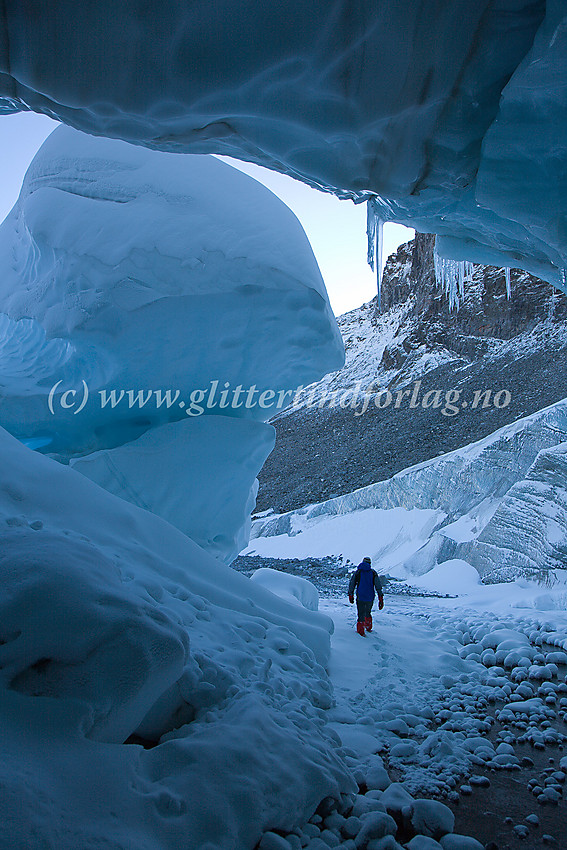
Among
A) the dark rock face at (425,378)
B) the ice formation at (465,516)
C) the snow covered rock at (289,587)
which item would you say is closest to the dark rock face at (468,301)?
the dark rock face at (425,378)

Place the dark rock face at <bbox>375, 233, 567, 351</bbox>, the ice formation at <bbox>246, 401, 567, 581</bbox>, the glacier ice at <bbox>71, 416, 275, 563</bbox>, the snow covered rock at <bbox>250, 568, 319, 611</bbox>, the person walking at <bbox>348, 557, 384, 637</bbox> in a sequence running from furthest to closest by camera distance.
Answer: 1. the dark rock face at <bbox>375, 233, 567, 351</bbox>
2. the ice formation at <bbox>246, 401, 567, 581</bbox>
3. the snow covered rock at <bbox>250, 568, 319, 611</bbox>
4. the glacier ice at <bbox>71, 416, 275, 563</bbox>
5. the person walking at <bbox>348, 557, 384, 637</bbox>

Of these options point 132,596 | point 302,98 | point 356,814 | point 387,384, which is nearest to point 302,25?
point 302,98

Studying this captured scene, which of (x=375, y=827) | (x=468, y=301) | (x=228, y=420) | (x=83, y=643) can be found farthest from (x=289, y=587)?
(x=468, y=301)

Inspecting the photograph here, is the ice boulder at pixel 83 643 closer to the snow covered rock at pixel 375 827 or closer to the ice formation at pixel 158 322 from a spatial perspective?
the snow covered rock at pixel 375 827

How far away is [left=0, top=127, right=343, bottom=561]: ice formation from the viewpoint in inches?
174

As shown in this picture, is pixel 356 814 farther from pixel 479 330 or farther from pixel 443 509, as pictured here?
pixel 479 330

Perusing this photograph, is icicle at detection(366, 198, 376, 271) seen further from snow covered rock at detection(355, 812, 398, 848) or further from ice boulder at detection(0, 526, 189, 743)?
snow covered rock at detection(355, 812, 398, 848)

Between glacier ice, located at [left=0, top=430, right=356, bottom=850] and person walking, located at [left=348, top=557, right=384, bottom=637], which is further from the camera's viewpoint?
person walking, located at [left=348, top=557, right=384, bottom=637]

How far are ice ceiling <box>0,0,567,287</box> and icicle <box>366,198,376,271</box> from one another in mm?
709

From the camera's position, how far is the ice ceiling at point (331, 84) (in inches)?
79.4

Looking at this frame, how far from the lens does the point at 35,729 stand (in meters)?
1.64

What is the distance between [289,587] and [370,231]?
3.70 meters

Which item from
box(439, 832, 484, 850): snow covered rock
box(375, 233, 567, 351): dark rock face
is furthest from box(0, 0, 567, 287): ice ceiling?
box(375, 233, 567, 351): dark rock face

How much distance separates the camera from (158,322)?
4770 millimetres
